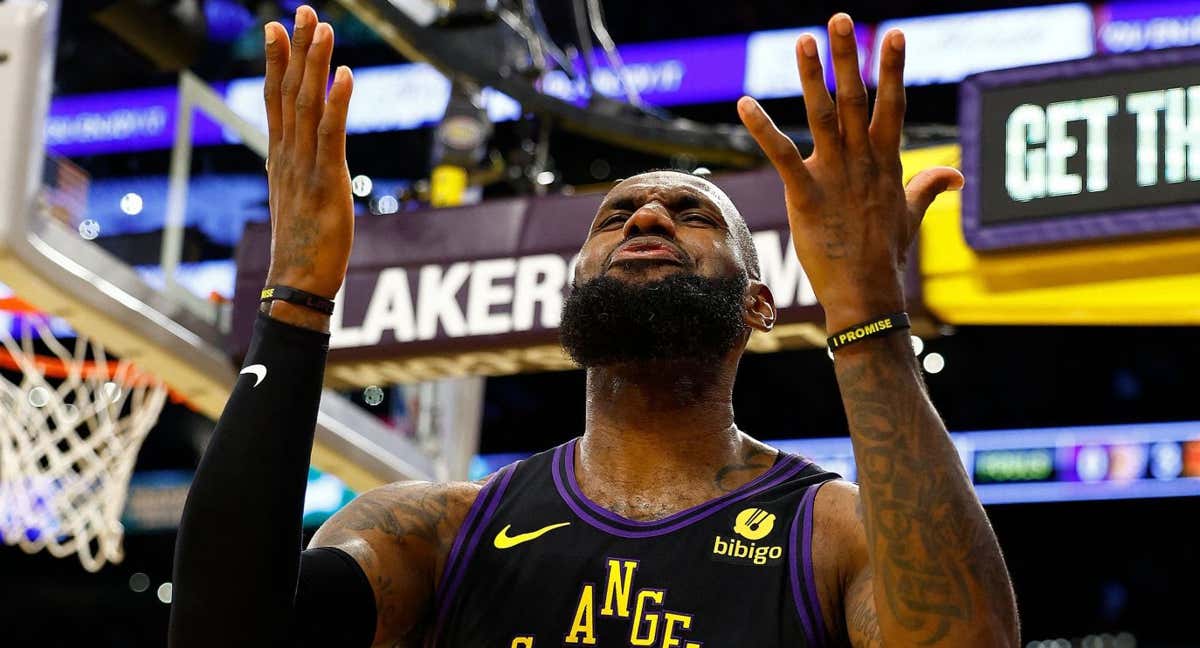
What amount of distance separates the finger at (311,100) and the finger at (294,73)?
12 mm

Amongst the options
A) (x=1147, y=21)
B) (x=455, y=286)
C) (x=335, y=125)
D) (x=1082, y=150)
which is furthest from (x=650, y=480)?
(x=1147, y=21)

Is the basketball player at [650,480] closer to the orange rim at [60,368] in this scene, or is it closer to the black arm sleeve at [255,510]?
the black arm sleeve at [255,510]

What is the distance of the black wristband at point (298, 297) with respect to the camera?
2344 mm

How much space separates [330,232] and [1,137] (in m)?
3.57

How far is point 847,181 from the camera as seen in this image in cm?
221

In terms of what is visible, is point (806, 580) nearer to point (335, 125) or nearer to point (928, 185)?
point (928, 185)

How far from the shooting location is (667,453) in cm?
277

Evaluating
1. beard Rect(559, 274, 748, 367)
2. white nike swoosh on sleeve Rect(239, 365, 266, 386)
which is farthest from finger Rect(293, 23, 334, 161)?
beard Rect(559, 274, 748, 367)

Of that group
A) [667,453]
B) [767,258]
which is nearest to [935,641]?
[667,453]

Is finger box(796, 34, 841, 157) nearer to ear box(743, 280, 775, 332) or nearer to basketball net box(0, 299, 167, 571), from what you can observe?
ear box(743, 280, 775, 332)

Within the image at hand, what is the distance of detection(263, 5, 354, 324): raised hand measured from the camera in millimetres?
2375

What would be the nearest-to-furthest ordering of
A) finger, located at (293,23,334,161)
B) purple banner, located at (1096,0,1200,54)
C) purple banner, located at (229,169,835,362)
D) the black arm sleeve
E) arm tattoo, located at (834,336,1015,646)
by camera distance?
arm tattoo, located at (834,336,1015,646)
the black arm sleeve
finger, located at (293,23,334,161)
purple banner, located at (229,169,835,362)
purple banner, located at (1096,0,1200,54)

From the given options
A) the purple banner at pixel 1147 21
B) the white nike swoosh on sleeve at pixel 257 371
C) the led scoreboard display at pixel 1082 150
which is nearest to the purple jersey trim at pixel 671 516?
the white nike swoosh on sleeve at pixel 257 371

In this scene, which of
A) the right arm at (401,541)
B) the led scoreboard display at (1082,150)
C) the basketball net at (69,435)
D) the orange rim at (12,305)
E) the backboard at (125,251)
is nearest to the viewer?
the right arm at (401,541)
